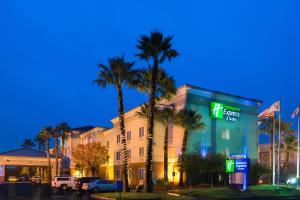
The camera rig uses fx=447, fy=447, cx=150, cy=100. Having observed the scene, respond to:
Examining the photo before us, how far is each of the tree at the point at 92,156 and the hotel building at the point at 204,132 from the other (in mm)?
2855

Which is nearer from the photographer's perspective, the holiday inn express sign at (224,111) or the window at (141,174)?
the holiday inn express sign at (224,111)

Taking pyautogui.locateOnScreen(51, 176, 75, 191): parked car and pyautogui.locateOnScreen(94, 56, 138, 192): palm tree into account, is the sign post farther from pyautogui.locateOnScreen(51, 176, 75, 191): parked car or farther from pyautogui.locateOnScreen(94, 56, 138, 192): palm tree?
pyautogui.locateOnScreen(51, 176, 75, 191): parked car

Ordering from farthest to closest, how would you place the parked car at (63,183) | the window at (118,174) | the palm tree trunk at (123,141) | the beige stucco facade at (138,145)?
1. the window at (118,174)
2. the beige stucco facade at (138,145)
3. the parked car at (63,183)
4. the palm tree trunk at (123,141)

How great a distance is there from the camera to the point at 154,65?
4069 cm

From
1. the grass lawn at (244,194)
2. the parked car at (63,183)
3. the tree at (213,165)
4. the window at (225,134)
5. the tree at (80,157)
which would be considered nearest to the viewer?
the grass lawn at (244,194)

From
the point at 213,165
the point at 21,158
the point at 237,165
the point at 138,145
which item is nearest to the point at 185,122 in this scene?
the point at 213,165

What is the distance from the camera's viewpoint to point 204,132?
5894 centimetres

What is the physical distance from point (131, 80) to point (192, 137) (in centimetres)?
1724

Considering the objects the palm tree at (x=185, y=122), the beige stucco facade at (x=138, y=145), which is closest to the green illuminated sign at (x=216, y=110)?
the beige stucco facade at (x=138, y=145)

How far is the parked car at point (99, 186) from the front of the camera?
4444 cm

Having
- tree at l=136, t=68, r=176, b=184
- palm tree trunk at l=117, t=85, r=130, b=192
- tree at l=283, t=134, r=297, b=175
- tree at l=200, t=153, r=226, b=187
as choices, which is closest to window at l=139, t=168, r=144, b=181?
tree at l=136, t=68, r=176, b=184

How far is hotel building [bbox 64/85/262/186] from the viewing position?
189ft

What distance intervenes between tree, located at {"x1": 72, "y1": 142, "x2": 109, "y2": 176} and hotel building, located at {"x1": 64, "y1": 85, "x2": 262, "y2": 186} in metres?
2.86

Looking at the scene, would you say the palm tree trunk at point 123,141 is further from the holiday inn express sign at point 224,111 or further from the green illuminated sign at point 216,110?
the holiday inn express sign at point 224,111
